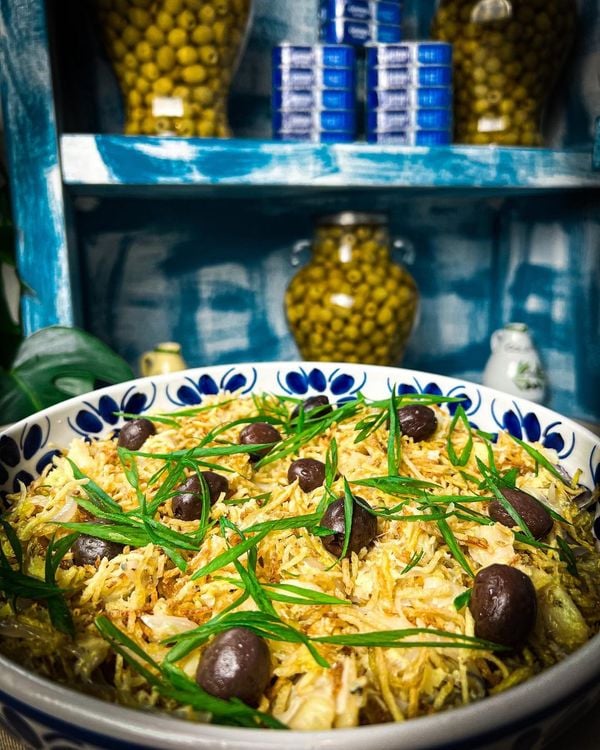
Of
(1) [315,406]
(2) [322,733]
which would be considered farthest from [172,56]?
(2) [322,733]

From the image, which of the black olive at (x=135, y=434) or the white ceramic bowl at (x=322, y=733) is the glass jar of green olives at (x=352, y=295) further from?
the white ceramic bowl at (x=322, y=733)

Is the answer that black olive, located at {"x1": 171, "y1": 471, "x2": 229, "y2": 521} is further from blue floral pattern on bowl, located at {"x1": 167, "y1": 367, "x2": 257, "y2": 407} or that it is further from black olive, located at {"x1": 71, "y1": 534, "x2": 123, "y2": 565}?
blue floral pattern on bowl, located at {"x1": 167, "y1": 367, "x2": 257, "y2": 407}

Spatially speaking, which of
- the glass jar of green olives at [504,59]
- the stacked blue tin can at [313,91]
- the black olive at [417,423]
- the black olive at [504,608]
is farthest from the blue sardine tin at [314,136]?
the black olive at [504,608]

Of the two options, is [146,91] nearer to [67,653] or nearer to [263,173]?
[263,173]

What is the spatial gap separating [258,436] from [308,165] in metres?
0.48

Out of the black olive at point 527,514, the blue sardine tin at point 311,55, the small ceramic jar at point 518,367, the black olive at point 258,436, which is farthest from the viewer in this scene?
the small ceramic jar at point 518,367

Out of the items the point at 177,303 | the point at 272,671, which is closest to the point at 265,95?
the point at 177,303

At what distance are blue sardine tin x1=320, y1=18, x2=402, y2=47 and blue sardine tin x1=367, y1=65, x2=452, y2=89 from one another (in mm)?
68

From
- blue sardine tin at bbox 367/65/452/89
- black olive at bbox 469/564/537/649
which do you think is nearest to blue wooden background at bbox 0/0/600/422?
blue sardine tin at bbox 367/65/452/89

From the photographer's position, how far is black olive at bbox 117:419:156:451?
69 centimetres

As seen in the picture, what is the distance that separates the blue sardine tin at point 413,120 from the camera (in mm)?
999

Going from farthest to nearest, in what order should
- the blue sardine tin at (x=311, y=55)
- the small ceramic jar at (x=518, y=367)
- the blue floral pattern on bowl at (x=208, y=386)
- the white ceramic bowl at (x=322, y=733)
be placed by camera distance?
1. the small ceramic jar at (x=518, y=367)
2. the blue sardine tin at (x=311, y=55)
3. the blue floral pattern on bowl at (x=208, y=386)
4. the white ceramic bowl at (x=322, y=733)

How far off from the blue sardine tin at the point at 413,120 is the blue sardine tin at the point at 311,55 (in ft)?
0.33

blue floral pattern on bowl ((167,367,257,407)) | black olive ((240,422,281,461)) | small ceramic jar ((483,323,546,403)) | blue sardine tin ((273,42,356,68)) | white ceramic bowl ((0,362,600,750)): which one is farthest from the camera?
small ceramic jar ((483,323,546,403))
